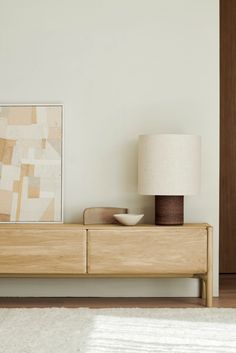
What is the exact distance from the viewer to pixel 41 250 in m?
4.23

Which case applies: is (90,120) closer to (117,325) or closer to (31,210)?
(31,210)

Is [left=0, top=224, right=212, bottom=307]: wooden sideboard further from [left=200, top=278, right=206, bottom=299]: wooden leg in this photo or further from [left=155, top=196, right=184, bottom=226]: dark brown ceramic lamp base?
[left=200, top=278, right=206, bottom=299]: wooden leg

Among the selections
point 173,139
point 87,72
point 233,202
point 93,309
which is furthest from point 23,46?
point 233,202

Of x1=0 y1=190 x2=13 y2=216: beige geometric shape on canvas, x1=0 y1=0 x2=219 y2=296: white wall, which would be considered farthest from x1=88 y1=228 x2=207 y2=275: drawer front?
x1=0 y1=190 x2=13 y2=216: beige geometric shape on canvas

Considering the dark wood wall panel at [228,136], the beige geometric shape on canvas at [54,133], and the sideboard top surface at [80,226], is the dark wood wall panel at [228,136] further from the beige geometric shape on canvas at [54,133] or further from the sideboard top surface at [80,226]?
the beige geometric shape on canvas at [54,133]

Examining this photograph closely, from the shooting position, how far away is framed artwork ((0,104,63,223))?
4562mm

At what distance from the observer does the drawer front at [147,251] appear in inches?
166

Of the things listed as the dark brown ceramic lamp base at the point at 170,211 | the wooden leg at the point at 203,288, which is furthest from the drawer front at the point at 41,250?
the wooden leg at the point at 203,288

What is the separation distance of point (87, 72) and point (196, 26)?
80 cm

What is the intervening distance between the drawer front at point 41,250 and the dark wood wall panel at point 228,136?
6.32 feet

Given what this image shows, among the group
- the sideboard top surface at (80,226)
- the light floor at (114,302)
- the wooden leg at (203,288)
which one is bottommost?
the light floor at (114,302)

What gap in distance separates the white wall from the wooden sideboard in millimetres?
391

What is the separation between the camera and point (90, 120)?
4605 mm

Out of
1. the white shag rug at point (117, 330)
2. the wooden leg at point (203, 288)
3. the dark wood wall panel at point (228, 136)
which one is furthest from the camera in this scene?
the dark wood wall panel at point (228, 136)
